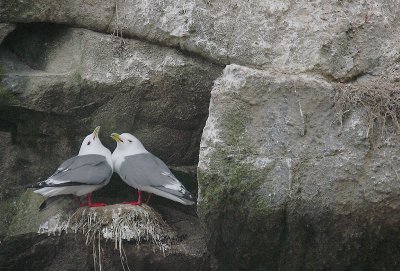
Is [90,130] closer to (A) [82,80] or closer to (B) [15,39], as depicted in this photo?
(A) [82,80]

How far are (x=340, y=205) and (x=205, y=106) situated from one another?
1.68 m

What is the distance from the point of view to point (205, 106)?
21.1 feet

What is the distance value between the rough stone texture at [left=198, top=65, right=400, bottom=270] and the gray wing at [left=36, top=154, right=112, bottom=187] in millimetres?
1173

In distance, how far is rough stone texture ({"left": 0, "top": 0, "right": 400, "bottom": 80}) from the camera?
5.96 metres

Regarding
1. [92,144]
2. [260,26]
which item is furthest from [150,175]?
[260,26]

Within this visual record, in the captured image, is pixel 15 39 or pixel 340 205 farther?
pixel 15 39

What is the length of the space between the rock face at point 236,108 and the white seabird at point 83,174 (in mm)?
207

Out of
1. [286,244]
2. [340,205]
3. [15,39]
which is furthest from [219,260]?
[15,39]

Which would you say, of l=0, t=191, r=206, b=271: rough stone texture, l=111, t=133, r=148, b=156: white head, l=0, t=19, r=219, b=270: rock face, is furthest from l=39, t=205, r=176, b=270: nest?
l=111, t=133, r=148, b=156: white head

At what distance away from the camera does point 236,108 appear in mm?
5566

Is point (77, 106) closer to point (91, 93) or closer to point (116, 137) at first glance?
point (91, 93)

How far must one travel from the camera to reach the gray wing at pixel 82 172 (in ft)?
20.0

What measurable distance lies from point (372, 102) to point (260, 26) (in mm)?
1169

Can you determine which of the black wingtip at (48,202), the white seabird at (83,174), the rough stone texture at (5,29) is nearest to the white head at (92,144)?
the white seabird at (83,174)
